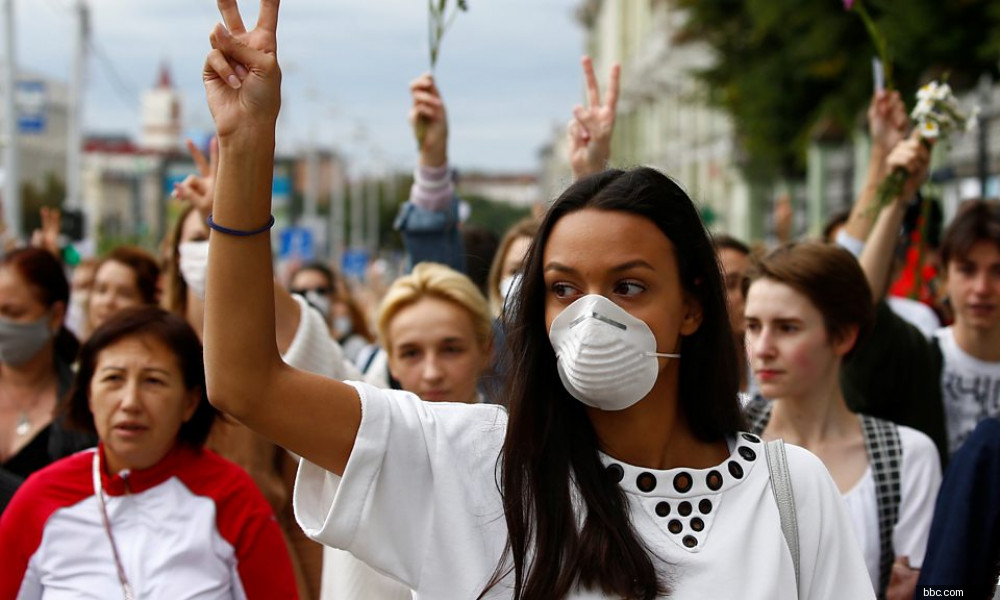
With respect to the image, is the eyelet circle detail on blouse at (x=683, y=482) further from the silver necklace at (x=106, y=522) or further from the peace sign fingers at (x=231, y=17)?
the silver necklace at (x=106, y=522)

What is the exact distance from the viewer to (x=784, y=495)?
2668 mm

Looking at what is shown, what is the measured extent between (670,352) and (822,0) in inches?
648

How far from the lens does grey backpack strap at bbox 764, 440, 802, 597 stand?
2.63 meters

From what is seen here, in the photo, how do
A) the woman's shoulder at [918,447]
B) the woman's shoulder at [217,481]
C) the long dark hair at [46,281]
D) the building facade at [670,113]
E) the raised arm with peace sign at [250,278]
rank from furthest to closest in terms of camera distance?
the building facade at [670,113] < the long dark hair at [46,281] < the woman's shoulder at [918,447] < the woman's shoulder at [217,481] < the raised arm with peace sign at [250,278]

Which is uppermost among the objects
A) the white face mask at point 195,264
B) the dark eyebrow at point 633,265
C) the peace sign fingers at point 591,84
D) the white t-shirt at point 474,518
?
the peace sign fingers at point 591,84

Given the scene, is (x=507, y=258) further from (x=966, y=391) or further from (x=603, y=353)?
(x=603, y=353)

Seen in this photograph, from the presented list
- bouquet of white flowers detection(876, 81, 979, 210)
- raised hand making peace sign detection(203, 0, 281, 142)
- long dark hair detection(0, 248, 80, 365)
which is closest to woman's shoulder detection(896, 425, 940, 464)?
bouquet of white flowers detection(876, 81, 979, 210)

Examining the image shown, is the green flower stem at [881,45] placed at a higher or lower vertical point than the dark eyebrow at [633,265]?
higher

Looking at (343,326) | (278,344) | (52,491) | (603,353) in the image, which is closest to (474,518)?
(603,353)

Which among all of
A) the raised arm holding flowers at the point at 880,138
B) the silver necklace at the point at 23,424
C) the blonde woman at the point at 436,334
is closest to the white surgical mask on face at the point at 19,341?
the silver necklace at the point at 23,424

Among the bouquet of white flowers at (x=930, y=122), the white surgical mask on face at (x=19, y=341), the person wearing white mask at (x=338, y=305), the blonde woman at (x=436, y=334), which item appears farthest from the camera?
the person wearing white mask at (x=338, y=305)

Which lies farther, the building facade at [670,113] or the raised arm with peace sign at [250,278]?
the building facade at [670,113]

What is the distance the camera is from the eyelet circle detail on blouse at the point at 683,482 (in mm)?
2656

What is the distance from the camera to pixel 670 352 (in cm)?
270
